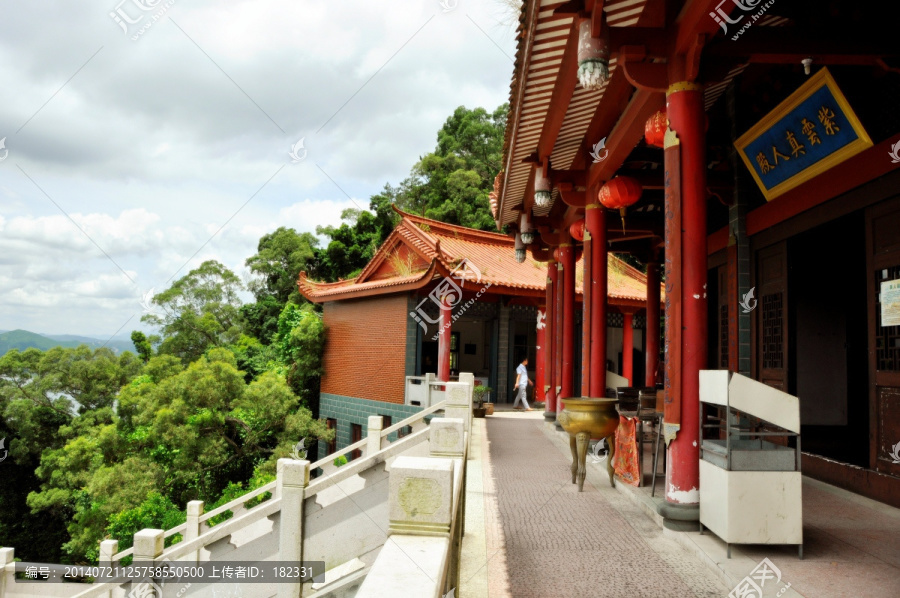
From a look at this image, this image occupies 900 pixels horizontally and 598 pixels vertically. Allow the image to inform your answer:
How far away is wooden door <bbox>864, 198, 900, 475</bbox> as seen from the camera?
4.59 m

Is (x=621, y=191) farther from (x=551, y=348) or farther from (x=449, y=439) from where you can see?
(x=551, y=348)

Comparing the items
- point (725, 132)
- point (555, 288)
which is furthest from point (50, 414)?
point (725, 132)

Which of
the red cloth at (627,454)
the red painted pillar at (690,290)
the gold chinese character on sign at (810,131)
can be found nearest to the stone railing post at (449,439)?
the red painted pillar at (690,290)

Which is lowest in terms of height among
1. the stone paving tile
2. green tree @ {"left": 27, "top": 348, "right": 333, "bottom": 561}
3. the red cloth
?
green tree @ {"left": 27, "top": 348, "right": 333, "bottom": 561}

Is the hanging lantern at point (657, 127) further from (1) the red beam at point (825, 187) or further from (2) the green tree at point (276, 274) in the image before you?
(2) the green tree at point (276, 274)

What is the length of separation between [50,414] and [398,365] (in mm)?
13831

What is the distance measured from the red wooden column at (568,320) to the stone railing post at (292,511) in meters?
4.87

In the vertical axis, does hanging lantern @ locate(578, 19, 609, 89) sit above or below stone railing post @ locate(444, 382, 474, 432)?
above

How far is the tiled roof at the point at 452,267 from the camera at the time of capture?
45.8 feet

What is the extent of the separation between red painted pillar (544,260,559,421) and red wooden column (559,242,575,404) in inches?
33.7

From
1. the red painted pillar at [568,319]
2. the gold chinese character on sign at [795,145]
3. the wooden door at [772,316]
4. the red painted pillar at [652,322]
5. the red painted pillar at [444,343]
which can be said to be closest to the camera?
the gold chinese character on sign at [795,145]

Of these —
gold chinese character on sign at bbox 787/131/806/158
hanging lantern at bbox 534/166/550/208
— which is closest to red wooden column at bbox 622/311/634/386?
hanging lantern at bbox 534/166/550/208

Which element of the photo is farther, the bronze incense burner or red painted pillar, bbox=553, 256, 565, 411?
red painted pillar, bbox=553, 256, 565, 411

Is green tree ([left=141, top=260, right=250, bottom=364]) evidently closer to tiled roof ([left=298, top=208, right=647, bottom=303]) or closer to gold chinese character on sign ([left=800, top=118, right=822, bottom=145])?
tiled roof ([left=298, top=208, right=647, bottom=303])
